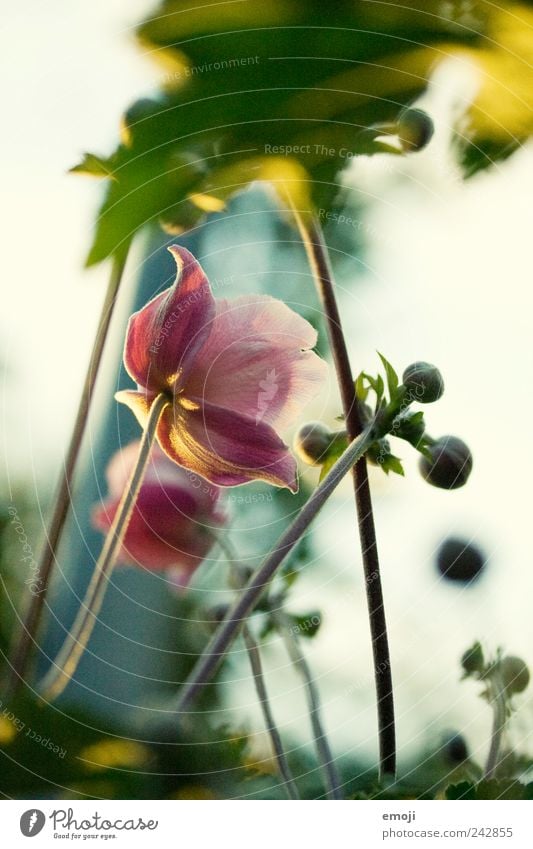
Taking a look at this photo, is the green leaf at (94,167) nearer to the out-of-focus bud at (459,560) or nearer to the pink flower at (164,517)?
the pink flower at (164,517)

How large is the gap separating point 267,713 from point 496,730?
11 centimetres

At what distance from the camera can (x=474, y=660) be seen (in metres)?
0.43

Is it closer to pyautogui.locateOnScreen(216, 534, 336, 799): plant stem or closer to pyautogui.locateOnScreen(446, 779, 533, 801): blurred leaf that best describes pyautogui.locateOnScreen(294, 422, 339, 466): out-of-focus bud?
pyautogui.locateOnScreen(216, 534, 336, 799): plant stem

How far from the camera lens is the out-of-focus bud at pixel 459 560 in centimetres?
44

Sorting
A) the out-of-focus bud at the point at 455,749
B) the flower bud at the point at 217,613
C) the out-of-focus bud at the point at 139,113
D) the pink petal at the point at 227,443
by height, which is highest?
the out-of-focus bud at the point at 139,113

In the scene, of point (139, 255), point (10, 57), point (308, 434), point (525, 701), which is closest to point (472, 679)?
point (525, 701)

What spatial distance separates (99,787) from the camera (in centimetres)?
41

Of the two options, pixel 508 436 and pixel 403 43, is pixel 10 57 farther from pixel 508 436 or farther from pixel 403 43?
pixel 508 436

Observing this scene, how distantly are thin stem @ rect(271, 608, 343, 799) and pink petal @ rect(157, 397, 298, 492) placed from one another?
2.8 inches

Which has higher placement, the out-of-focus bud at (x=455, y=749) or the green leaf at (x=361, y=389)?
the green leaf at (x=361, y=389)

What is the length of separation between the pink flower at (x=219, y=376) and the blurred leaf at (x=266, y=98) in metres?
0.05

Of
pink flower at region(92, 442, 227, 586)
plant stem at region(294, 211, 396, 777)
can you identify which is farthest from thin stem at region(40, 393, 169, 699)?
plant stem at region(294, 211, 396, 777)

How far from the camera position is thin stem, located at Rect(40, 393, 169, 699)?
41cm

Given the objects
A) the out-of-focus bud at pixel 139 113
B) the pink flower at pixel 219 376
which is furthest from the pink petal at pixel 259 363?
the out-of-focus bud at pixel 139 113
